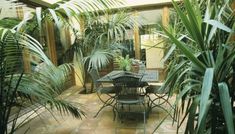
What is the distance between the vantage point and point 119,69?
4.20 meters

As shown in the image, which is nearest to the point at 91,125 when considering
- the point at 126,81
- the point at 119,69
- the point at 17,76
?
the point at 126,81

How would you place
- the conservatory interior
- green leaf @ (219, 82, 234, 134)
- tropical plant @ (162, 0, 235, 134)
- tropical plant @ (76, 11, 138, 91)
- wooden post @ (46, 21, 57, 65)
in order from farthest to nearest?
wooden post @ (46, 21, 57, 65) → tropical plant @ (76, 11, 138, 91) → the conservatory interior → tropical plant @ (162, 0, 235, 134) → green leaf @ (219, 82, 234, 134)

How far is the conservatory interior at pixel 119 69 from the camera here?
1184 millimetres

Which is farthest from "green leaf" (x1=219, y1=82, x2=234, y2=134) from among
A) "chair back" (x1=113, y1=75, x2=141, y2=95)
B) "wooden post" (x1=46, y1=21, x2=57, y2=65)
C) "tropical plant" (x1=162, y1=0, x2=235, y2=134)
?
"wooden post" (x1=46, y1=21, x2=57, y2=65)

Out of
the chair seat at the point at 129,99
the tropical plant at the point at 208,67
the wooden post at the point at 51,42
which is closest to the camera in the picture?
the tropical plant at the point at 208,67

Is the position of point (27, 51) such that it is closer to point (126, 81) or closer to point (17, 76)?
point (17, 76)

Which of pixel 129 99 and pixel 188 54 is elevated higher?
pixel 188 54

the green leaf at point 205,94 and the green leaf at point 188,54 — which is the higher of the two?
the green leaf at point 188,54

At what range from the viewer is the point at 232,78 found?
4.01 feet

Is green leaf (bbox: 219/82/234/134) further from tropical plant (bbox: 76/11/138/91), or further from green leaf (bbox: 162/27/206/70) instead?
tropical plant (bbox: 76/11/138/91)

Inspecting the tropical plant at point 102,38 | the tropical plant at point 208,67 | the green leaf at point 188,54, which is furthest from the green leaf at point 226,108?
the tropical plant at point 102,38

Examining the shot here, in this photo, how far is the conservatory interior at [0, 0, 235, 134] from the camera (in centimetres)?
118

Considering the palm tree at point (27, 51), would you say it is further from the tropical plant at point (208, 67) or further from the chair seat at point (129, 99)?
the chair seat at point (129, 99)

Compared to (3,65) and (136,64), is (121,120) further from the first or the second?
(3,65)
